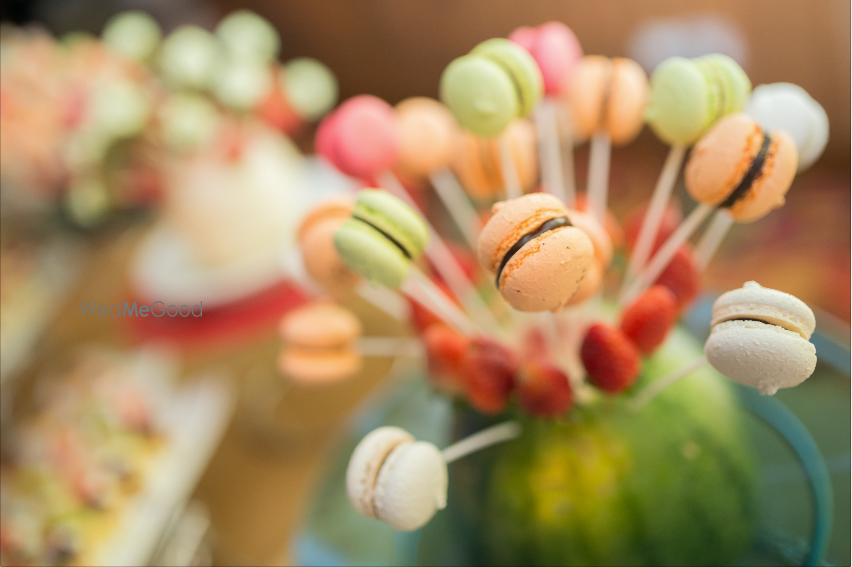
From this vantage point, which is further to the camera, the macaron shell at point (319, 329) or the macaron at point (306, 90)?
the macaron at point (306, 90)

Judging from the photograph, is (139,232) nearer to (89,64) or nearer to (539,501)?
(89,64)

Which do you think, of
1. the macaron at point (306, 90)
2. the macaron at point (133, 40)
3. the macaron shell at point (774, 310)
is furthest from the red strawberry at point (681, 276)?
the macaron at point (133, 40)

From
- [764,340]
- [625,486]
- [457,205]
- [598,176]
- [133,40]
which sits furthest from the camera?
[133,40]

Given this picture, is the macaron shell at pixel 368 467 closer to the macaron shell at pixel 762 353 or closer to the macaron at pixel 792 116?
the macaron shell at pixel 762 353

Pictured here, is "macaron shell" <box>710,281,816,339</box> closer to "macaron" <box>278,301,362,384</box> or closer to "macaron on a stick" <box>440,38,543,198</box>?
"macaron on a stick" <box>440,38,543,198</box>

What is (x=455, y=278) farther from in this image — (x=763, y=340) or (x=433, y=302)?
(x=763, y=340)

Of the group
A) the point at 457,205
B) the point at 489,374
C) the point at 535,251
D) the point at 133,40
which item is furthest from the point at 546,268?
the point at 133,40

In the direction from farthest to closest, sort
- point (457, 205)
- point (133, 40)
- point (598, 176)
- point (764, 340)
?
point (133, 40) → point (457, 205) → point (598, 176) → point (764, 340)
